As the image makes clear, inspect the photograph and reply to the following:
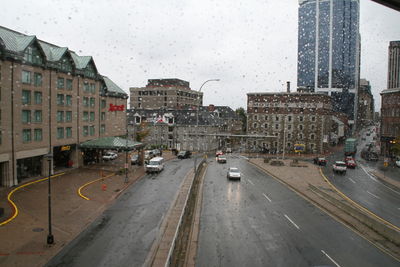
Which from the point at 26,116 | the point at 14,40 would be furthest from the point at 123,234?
the point at 14,40

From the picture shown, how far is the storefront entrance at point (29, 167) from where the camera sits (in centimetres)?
3180

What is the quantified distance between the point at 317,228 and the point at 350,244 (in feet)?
8.74

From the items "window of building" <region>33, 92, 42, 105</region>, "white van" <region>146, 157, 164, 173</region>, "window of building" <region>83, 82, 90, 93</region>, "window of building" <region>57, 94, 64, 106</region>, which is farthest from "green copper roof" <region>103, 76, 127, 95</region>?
"window of building" <region>33, 92, 42, 105</region>

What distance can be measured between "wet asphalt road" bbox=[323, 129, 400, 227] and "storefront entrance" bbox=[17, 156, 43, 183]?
1258 inches

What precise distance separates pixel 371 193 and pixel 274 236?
18412 mm

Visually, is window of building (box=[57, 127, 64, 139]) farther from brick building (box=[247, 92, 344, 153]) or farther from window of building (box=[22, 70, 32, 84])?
brick building (box=[247, 92, 344, 153])

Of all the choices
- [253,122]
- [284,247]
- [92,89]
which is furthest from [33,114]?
[253,122]

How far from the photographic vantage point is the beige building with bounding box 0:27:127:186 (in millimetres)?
28625

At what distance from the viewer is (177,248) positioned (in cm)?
1403

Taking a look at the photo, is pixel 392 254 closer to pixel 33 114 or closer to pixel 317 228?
pixel 317 228

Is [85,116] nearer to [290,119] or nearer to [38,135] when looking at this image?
[38,135]

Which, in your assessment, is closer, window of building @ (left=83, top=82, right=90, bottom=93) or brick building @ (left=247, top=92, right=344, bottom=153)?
window of building @ (left=83, top=82, right=90, bottom=93)

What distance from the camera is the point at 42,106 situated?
110 ft

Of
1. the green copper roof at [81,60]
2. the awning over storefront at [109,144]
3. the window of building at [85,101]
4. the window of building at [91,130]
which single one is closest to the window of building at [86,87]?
the window of building at [85,101]
